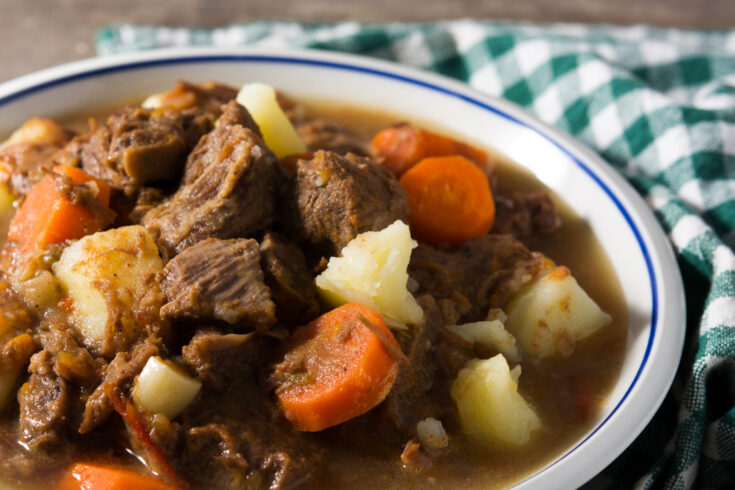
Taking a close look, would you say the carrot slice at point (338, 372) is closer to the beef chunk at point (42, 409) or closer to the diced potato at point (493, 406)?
the diced potato at point (493, 406)

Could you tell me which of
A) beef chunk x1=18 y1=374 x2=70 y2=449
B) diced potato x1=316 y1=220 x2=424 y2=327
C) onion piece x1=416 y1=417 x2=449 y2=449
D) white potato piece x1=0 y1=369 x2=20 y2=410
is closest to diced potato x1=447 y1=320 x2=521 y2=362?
diced potato x1=316 y1=220 x2=424 y2=327

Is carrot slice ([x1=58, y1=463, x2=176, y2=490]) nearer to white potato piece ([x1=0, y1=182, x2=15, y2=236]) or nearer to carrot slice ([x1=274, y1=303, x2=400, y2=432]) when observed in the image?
carrot slice ([x1=274, y1=303, x2=400, y2=432])

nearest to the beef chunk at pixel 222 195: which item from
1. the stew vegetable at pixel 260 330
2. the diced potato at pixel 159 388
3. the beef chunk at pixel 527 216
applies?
the stew vegetable at pixel 260 330

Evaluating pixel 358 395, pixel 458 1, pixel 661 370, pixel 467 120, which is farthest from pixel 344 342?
pixel 458 1

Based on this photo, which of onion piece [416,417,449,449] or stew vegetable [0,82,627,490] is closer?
stew vegetable [0,82,627,490]

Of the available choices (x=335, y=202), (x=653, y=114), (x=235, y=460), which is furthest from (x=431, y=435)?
(x=653, y=114)

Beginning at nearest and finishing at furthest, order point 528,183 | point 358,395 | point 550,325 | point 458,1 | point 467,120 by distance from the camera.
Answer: point 358,395
point 550,325
point 528,183
point 467,120
point 458,1

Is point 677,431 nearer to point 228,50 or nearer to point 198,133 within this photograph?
point 198,133
